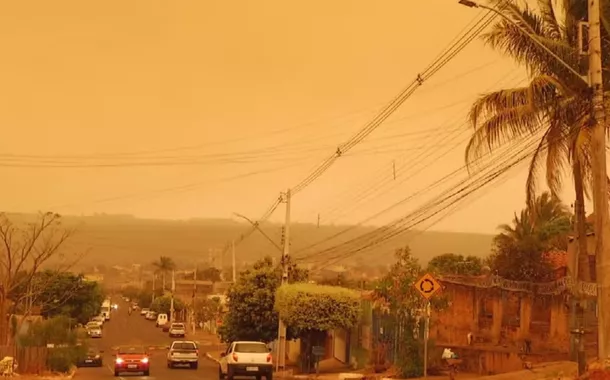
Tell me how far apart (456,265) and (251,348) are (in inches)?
1192

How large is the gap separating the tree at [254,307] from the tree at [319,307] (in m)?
7.46

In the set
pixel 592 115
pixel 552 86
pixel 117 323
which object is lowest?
pixel 117 323

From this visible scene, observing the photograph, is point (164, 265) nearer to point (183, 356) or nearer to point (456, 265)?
point (456, 265)

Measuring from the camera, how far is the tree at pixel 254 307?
49281 mm

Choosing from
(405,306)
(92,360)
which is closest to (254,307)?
(92,360)

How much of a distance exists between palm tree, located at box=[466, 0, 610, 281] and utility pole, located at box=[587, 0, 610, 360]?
14.4ft

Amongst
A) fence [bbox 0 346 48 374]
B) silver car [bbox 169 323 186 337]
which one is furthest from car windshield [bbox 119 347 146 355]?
silver car [bbox 169 323 186 337]

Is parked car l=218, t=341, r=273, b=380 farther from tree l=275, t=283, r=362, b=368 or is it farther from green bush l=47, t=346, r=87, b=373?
green bush l=47, t=346, r=87, b=373

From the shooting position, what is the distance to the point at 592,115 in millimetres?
18078

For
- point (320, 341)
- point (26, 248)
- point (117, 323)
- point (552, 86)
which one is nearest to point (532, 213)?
point (552, 86)

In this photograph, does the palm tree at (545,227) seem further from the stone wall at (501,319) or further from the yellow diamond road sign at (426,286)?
the yellow diamond road sign at (426,286)

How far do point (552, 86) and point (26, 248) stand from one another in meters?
30.2

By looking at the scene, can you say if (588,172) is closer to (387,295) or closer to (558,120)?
(558,120)

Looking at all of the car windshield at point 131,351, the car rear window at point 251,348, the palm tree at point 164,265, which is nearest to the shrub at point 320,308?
the car windshield at point 131,351
